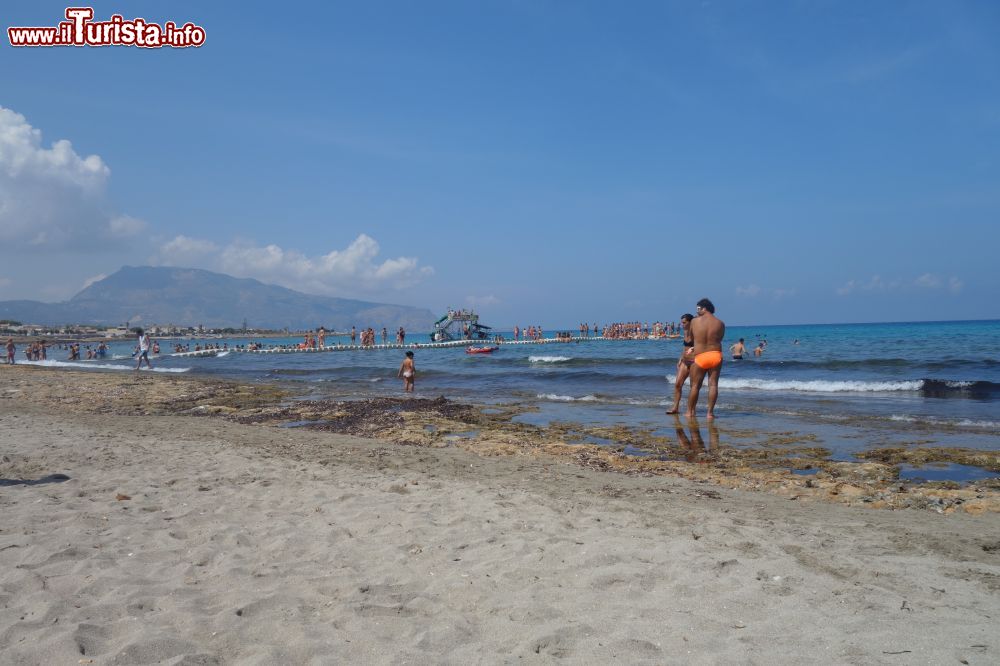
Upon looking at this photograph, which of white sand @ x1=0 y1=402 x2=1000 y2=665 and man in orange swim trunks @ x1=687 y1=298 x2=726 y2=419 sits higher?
man in orange swim trunks @ x1=687 y1=298 x2=726 y2=419

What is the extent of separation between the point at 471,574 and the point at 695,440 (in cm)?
662

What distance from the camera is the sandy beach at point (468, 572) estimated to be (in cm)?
269

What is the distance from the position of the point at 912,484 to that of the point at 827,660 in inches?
197

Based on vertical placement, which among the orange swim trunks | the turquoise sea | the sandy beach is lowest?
the turquoise sea

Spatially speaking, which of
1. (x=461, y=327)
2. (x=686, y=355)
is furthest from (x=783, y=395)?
(x=461, y=327)

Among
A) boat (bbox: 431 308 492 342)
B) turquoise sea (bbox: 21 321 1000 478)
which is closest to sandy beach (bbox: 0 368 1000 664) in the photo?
turquoise sea (bbox: 21 321 1000 478)

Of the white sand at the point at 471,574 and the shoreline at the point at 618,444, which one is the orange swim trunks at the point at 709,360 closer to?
the shoreline at the point at 618,444

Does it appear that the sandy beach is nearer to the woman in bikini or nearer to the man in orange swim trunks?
the man in orange swim trunks

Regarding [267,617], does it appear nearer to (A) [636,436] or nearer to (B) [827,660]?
(B) [827,660]

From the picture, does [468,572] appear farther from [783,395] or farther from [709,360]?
[783,395]

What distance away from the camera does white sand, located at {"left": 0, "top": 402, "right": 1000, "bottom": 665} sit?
2688 mm

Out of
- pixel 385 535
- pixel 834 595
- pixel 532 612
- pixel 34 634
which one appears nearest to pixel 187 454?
pixel 385 535

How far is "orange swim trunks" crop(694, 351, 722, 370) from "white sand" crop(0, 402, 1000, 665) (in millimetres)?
4469

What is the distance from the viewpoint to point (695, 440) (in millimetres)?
9375
